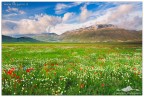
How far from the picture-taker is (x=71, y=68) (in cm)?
1315

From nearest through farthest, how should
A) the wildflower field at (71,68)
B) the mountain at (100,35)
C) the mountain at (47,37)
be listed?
1. the wildflower field at (71,68)
2. the mountain at (100,35)
3. the mountain at (47,37)

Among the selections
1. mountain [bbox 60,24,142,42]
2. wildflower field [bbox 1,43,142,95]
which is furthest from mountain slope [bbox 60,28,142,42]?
wildflower field [bbox 1,43,142,95]

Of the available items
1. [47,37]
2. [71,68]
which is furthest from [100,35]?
[47,37]

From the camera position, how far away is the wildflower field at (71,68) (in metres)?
12.2

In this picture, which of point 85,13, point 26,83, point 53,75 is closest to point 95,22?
point 85,13

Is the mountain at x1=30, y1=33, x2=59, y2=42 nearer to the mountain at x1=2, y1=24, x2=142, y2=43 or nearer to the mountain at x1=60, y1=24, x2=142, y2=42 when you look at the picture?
the mountain at x1=2, y1=24, x2=142, y2=43

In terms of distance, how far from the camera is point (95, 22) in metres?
13.6

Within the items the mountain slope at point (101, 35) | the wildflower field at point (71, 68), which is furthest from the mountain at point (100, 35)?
the wildflower field at point (71, 68)

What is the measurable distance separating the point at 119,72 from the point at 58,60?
Result: 2.69 metres

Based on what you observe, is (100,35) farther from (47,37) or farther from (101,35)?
(47,37)

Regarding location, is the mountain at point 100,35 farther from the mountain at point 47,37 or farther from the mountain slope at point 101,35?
the mountain at point 47,37

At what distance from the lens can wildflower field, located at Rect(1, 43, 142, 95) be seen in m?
12.2

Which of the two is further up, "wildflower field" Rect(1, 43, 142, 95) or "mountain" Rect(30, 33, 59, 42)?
"mountain" Rect(30, 33, 59, 42)

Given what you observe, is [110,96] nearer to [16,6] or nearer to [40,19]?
[40,19]
